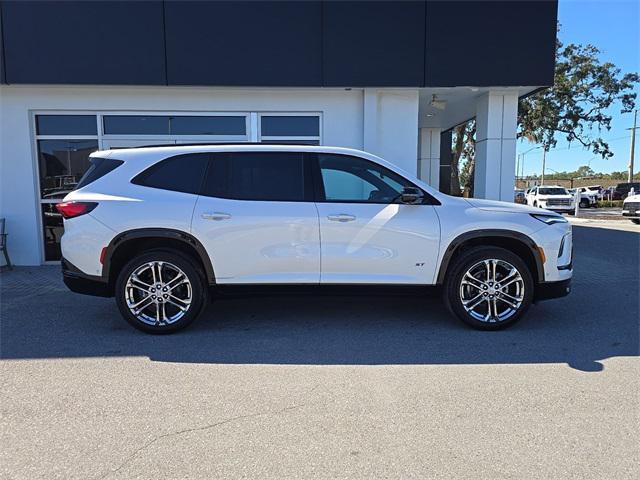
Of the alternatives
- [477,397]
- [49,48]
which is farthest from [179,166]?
[49,48]

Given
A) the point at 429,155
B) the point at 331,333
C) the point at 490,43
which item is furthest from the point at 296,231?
the point at 429,155

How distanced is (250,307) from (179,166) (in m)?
2.01

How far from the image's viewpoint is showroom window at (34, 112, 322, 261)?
8703 mm

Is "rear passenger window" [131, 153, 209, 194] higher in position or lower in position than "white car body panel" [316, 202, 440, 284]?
higher

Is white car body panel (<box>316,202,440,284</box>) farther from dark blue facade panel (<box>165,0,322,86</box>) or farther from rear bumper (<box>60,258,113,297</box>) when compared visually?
dark blue facade panel (<box>165,0,322,86</box>)

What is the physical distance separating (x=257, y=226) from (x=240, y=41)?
4788mm

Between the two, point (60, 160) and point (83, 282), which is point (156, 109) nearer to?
point (60, 160)

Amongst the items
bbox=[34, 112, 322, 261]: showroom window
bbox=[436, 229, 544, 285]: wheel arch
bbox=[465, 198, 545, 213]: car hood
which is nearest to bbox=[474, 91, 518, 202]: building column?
bbox=[34, 112, 322, 261]: showroom window

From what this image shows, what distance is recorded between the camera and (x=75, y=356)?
14.3 ft

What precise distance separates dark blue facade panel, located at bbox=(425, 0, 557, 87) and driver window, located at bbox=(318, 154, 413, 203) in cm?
421

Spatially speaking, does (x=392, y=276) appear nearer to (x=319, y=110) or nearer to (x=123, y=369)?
(x=123, y=369)

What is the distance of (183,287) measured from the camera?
16.1ft

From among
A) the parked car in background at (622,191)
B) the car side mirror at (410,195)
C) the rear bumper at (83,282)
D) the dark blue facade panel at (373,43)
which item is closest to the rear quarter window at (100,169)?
the rear bumper at (83,282)

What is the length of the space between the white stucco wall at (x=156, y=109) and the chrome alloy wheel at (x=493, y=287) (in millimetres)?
4597
